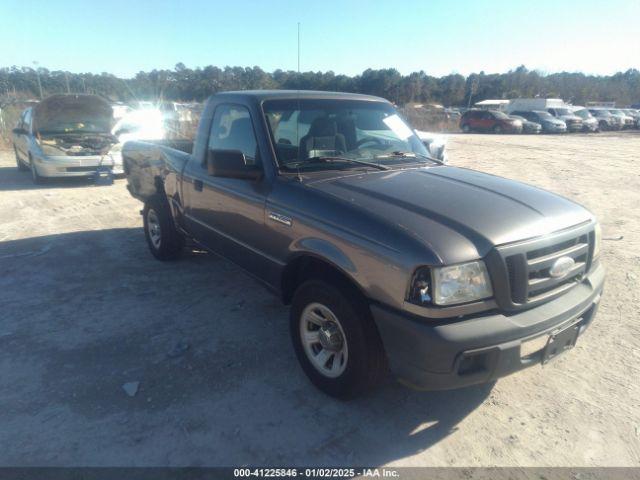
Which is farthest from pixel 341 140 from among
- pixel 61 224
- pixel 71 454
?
pixel 61 224

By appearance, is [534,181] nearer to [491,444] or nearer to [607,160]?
[607,160]

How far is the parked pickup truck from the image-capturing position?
229cm

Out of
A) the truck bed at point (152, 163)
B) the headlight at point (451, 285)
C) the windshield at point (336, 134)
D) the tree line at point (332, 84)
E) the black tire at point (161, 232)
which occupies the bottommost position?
the black tire at point (161, 232)

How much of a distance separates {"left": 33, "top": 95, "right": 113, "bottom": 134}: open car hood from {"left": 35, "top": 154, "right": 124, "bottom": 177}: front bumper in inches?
58.8

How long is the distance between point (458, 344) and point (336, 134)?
2.13 meters

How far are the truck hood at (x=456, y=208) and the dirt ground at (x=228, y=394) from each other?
3.88 ft

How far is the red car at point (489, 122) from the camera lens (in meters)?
28.8

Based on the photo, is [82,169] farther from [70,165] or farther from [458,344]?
[458,344]

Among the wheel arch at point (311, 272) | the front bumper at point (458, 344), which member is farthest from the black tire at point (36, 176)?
the front bumper at point (458, 344)

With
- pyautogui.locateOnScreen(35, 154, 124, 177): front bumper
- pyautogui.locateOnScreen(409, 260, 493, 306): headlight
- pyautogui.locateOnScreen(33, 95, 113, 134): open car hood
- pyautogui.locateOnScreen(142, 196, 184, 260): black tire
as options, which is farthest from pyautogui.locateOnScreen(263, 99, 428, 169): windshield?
pyautogui.locateOnScreen(33, 95, 113, 134): open car hood

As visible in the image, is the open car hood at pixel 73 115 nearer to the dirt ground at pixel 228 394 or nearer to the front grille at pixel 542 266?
the dirt ground at pixel 228 394

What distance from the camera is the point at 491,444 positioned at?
2.57m

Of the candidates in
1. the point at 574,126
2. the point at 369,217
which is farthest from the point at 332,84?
the point at 369,217

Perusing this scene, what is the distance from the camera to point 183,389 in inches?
118
